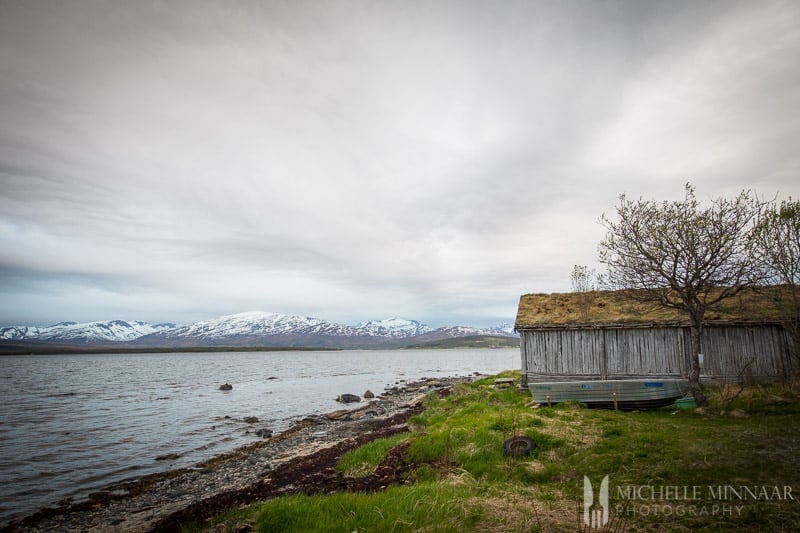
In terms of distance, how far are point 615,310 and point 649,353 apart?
2.95 m

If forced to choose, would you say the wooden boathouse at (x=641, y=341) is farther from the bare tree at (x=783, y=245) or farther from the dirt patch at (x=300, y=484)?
the dirt patch at (x=300, y=484)

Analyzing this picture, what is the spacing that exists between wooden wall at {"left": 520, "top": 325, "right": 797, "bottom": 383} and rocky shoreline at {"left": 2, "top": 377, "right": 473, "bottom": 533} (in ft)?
33.4

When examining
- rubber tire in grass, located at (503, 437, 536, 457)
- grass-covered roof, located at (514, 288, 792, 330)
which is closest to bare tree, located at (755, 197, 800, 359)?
grass-covered roof, located at (514, 288, 792, 330)

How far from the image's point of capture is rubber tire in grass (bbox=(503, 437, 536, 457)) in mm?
10352

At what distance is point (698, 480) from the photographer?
7297 millimetres

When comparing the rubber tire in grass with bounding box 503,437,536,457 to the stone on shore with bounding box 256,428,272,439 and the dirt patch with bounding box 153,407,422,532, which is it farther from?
the stone on shore with bounding box 256,428,272,439

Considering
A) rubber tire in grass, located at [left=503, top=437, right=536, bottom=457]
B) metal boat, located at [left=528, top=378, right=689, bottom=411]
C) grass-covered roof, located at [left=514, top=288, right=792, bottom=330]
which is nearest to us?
rubber tire in grass, located at [left=503, top=437, right=536, bottom=457]

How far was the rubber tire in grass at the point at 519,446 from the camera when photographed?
408 inches

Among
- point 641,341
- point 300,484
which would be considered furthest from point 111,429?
point 641,341

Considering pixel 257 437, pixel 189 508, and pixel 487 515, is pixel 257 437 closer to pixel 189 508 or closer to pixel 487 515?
pixel 189 508

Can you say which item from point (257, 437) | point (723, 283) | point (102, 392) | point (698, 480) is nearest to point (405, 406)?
point (257, 437)

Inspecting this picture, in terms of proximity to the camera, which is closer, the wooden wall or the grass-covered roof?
the wooden wall

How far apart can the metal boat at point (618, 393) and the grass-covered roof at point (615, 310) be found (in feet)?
12.3

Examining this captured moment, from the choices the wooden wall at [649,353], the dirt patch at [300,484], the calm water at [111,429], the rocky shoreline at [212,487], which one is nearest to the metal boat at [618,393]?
the wooden wall at [649,353]
